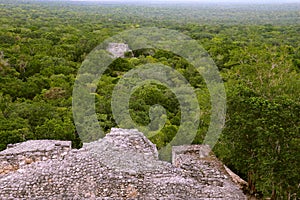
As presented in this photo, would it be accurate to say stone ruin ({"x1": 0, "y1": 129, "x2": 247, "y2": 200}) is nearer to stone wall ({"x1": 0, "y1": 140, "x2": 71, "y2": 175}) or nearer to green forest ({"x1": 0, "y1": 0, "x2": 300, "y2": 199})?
stone wall ({"x1": 0, "y1": 140, "x2": 71, "y2": 175})

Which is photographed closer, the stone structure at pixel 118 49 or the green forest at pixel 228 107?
the green forest at pixel 228 107

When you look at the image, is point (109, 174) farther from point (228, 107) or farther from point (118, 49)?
point (118, 49)

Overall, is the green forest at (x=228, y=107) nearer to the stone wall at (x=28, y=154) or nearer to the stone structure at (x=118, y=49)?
the stone structure at (x=118, y=49)

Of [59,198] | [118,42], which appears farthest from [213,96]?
[118,42]

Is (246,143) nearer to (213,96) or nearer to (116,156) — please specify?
(213,96)

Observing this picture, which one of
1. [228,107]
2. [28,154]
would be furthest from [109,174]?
[228,107]

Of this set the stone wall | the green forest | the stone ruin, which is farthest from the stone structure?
the stone ruin

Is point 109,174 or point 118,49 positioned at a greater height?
point 109,174

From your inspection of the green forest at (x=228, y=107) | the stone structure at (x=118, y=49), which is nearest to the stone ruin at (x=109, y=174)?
the green forest at (x=228, y=107)
